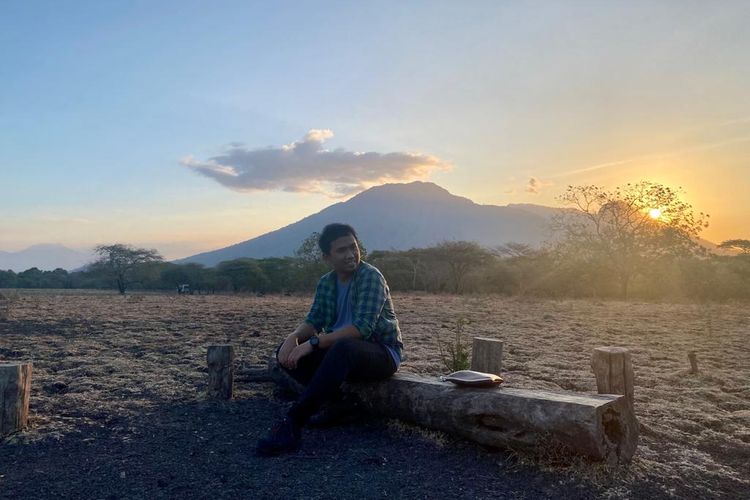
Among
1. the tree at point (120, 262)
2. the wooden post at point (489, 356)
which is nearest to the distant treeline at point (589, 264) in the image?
the tree at point (120, 262)

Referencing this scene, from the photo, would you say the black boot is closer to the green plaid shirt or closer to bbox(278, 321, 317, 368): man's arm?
bbox(278, 321, 317, 368): man's arm

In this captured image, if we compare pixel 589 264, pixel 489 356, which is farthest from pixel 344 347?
pixel 589 264

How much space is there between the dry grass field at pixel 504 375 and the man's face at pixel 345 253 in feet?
4.12

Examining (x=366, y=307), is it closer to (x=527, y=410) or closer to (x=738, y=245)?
(x=527, y=410)

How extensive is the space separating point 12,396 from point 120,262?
47.3 metres

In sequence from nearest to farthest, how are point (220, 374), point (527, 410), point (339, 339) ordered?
point (527, 410)
point (339, 339)
point (220, 374)

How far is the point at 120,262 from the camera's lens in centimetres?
4697

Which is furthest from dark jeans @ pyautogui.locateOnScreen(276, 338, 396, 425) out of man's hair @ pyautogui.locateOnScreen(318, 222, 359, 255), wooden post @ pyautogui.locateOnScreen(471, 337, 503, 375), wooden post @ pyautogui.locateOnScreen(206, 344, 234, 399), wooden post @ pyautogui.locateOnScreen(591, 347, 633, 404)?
wooden post @ pyautogui.locateOnScreen(591, 347, 633, 404)

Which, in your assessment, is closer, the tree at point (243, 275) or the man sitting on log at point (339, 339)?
the man sitting on log at point (339, 339)

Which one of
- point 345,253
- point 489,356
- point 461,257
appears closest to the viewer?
point 345,253

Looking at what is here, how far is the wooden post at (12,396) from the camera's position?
3.87 m

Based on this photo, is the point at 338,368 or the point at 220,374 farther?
the point at 220,374

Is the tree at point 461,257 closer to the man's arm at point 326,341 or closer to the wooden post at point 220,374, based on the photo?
the wooden post at point 220,374

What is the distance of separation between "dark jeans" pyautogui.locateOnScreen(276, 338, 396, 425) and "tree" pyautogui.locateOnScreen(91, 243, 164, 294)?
4715cm
